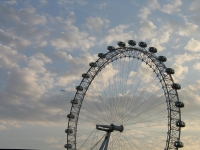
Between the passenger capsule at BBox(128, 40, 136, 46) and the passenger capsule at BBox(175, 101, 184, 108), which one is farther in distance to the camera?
the passenger capsule at BBox(128, 40, 136, 46)

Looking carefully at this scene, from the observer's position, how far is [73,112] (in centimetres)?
6844

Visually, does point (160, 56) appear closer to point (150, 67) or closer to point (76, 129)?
point (150, 67)

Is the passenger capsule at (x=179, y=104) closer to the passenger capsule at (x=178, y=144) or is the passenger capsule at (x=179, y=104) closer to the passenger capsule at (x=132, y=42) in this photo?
the passenger capsule at (x=178, y=144)

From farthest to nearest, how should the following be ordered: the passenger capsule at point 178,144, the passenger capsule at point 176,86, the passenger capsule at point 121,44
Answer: the passenger capsule at point 121,44
the passenger capsule at point 176,86
the passenger capsule at point 178,144

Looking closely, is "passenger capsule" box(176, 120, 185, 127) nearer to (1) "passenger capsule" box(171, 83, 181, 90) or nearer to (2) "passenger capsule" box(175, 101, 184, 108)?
(2) "passenger capsule" box(175, 101, 184, 108)

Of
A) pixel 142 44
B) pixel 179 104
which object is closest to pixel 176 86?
pixel 179 104

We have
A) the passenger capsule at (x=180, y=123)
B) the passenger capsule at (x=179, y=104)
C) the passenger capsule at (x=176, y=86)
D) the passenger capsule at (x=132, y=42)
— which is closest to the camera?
the passenger capsule at (x=180, y=123)

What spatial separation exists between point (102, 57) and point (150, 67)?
11.2m

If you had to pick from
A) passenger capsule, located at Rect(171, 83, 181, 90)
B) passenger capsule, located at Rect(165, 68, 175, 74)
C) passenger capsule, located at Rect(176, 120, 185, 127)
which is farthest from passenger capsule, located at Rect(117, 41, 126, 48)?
passenger capsule, located at Rect(176, 120, 185, 127)

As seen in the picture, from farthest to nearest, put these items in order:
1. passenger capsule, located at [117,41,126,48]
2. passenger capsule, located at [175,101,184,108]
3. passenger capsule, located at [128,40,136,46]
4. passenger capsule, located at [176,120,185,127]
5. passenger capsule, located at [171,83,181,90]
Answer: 1. passenger capsule, located at [117,41,126,48]
2. passenger capsule, located at [128,40,136,46]
3. passenger capsule, located at [171,83,181,90]
4. passenger capsule, located at [175,101,184,108]
5. passenger capsule, located at [176,120,185,127]

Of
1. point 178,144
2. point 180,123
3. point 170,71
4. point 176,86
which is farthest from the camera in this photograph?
point 170,71

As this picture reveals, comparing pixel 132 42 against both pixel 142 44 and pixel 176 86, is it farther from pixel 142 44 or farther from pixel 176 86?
pixel 176 86

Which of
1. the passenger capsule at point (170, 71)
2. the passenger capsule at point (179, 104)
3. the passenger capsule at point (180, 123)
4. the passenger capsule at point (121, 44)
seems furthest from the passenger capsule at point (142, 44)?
the passenger capsule at point (180, 123)

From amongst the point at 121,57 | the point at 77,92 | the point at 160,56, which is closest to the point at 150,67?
the point at 160,56
